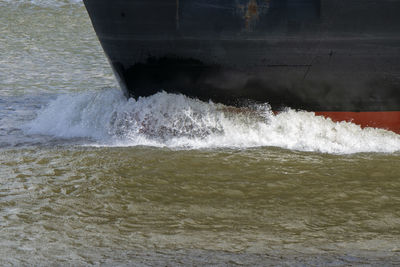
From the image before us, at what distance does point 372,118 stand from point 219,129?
1629 mm

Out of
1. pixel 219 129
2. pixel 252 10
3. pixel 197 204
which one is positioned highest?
pixel 252 10

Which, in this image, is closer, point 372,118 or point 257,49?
point 257,49

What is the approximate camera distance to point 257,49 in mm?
6180

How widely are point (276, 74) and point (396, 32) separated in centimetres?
121

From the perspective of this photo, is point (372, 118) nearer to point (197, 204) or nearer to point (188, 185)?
point (188, 185)

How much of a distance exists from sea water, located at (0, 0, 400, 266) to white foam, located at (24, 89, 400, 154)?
0.01 metres

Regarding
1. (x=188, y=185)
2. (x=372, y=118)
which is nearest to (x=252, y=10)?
(x=372, y=118)

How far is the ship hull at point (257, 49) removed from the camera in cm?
604

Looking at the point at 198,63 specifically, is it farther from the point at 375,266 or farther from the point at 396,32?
the point at 375,266

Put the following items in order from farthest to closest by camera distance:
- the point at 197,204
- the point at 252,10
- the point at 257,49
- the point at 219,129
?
1. the point at 219,129
2. the point at 257,49
3. the point at 252,10
4. the point at 197,204

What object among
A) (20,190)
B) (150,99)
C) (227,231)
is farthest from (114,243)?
(150,99)

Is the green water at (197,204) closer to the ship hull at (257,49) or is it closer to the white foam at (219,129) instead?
the white foam at (219,129)

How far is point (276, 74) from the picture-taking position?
20.8ft

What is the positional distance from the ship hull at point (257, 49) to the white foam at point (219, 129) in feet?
0.43
